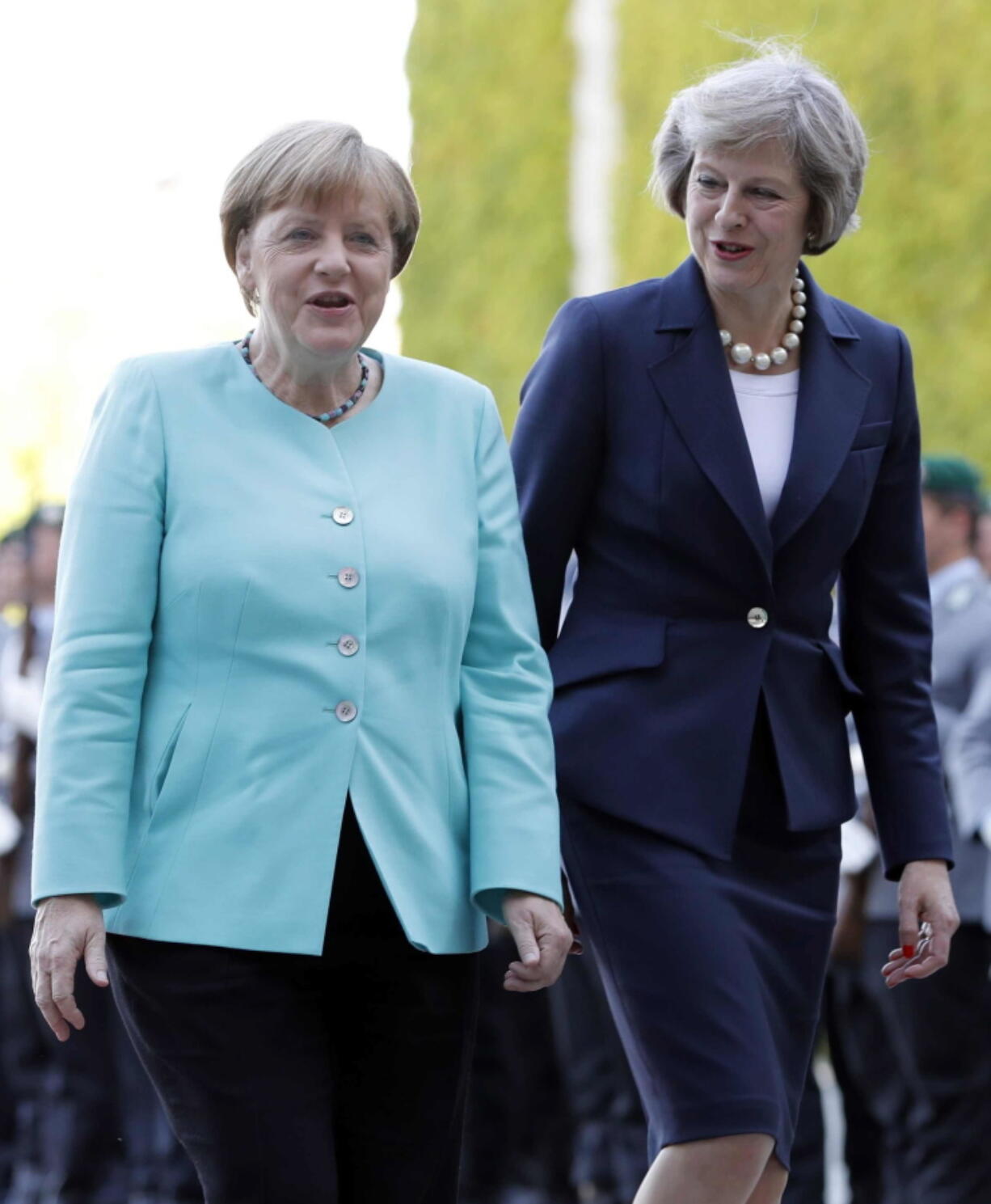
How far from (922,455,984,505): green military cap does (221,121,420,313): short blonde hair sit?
359cm

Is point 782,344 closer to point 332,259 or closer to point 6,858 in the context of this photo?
point 332,259

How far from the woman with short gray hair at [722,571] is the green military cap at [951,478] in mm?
2745

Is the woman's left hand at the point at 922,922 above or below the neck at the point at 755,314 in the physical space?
below

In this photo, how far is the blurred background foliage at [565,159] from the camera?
425 inches

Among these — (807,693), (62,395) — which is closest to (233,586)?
(807,693)

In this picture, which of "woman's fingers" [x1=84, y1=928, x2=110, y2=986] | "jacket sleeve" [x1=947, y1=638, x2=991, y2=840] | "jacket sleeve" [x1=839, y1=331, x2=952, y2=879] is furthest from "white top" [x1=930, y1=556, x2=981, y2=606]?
"woman's fingers" [x1=84, y1=928, x2=110, y2=986]

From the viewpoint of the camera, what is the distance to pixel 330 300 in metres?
3.11

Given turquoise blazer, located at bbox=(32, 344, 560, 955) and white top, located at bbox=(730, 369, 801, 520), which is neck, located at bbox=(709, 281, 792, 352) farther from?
turquoise blazer, located at bbox=(32, 344, 560, 955)

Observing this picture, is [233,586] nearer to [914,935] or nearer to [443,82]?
[914,935]

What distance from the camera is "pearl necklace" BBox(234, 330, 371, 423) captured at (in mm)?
3230

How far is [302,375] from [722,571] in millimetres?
787

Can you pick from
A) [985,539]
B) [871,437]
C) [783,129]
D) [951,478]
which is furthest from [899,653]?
[985,539]

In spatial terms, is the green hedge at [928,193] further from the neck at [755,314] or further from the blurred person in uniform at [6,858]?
the neck at [755,314]

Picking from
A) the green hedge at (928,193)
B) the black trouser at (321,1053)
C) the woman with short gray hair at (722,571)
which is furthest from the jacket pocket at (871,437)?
the green hedge at (928,193)
